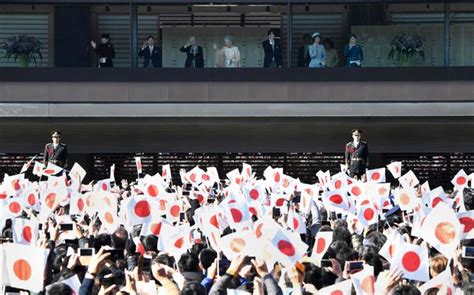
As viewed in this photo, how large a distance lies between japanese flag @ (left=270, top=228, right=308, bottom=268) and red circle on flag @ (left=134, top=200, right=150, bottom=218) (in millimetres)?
5095

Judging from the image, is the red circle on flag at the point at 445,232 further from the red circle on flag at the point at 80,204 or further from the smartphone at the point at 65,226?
the red circle on flag at the point at 80,204

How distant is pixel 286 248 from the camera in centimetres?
1061

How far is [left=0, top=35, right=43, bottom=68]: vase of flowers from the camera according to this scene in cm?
3622

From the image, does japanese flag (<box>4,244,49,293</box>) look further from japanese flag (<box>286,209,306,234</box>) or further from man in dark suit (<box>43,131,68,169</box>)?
man in dark suit (<box>43,131,68,169</box>)

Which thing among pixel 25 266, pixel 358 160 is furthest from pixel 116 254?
pixel 358 160

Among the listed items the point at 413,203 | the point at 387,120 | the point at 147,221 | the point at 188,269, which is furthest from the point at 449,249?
the point at 387,120

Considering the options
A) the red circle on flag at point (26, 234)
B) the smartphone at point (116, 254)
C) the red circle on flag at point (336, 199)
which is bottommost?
the smartphone at point (116, 254)

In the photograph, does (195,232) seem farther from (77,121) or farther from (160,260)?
(77,121)

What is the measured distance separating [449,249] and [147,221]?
413 centimetres

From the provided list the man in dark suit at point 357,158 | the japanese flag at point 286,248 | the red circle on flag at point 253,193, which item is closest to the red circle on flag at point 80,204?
the red circle on flag at point 253,193

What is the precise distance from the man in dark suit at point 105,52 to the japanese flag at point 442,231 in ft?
80.5

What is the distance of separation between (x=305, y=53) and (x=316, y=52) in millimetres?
308

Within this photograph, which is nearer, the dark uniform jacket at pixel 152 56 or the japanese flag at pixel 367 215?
the japanese flag at pixel 367 215

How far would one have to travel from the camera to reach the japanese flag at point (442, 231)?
41.0ft
